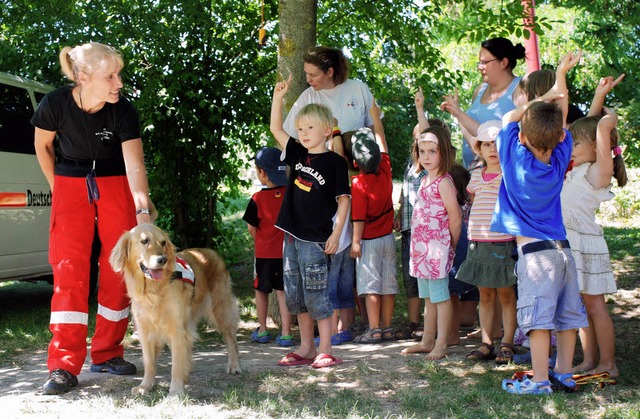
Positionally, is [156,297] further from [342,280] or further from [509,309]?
[509,309]

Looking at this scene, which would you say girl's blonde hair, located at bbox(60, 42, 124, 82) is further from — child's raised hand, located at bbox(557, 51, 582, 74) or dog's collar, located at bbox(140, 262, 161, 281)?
child's raised hand, located at bbox(557, 51, 582, 74)

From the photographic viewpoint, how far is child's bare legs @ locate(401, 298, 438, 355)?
593 centimetres

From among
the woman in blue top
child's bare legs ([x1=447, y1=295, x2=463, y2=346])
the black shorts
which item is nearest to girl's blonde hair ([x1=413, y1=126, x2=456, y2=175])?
the woman in blue top

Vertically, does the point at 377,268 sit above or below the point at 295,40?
below

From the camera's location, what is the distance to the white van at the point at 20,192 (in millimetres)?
7773

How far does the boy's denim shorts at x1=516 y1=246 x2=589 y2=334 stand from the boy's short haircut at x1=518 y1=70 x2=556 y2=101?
1293 mm

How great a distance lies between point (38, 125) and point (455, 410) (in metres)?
3.34

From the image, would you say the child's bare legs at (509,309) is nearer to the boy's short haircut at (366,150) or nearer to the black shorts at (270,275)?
the boy's short haircut at (366,150)

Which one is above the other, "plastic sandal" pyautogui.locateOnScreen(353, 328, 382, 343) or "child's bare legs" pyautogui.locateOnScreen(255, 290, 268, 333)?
"child's bare legs" pyautogui.locateOnScreen(255, 290, 268, 333)

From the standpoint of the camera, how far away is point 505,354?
18.0 ft

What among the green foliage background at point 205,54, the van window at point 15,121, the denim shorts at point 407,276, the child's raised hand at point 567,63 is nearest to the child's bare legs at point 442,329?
the denim shorts at point 407,276

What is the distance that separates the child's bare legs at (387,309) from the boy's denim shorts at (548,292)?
6.44 feet

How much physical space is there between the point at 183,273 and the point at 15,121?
3.98 meters

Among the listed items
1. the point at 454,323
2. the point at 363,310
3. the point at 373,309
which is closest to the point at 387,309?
the point at 373,309
